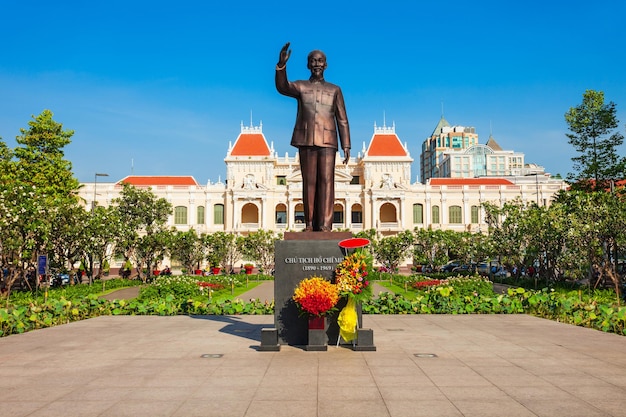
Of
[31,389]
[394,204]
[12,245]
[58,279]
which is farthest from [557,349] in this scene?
[394,204]

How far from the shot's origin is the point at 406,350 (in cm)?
902

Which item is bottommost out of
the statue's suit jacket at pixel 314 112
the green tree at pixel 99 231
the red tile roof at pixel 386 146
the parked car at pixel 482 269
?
the parked car at pixel 482 269

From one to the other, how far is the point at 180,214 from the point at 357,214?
845 inches

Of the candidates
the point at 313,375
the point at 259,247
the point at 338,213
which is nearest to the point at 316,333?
the point at 313,375

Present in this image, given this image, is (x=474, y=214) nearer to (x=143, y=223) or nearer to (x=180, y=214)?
(x=180, y=214)

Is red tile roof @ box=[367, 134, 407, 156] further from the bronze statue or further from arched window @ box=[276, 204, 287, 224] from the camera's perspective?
the bronze statue

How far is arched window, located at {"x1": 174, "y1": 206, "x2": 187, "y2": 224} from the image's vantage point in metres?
61.1

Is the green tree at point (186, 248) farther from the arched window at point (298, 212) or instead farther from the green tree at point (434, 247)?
the arched window at point (298, 212)

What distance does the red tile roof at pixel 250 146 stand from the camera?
64.9 meters

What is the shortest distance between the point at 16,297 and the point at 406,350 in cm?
1811

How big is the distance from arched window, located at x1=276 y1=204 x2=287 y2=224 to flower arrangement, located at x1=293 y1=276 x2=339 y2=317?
2198 inches

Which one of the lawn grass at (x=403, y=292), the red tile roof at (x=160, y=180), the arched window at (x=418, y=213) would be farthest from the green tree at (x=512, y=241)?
the red tile roof at (x=160, y=180)

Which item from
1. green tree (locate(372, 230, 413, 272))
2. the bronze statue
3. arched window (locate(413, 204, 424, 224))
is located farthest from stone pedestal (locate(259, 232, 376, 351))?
arched window (locate(413, 204, 424, 224))

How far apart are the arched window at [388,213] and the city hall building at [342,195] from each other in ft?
0.41
